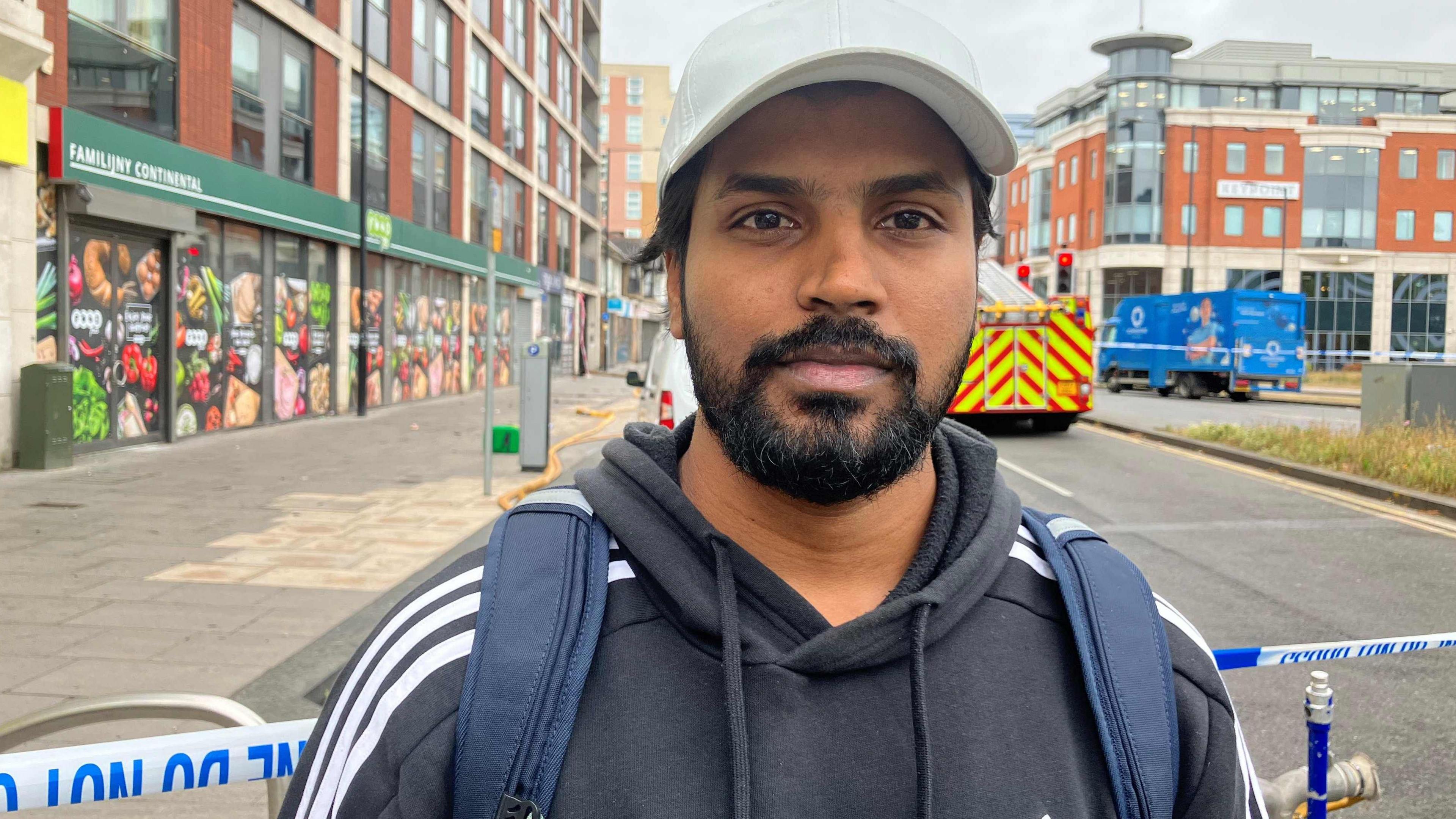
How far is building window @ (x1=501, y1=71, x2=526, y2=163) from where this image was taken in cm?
2856

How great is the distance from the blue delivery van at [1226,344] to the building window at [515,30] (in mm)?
20268

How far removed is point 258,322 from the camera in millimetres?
15195

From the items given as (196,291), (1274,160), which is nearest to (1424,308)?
(1274,160)

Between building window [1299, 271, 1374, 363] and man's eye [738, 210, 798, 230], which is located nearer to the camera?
man's eye [738, 210, 798, 230]

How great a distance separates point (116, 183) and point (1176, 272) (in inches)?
2074

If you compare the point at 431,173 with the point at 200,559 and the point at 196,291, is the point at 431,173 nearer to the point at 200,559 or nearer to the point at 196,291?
the point at 196,291

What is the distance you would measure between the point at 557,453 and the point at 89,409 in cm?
524

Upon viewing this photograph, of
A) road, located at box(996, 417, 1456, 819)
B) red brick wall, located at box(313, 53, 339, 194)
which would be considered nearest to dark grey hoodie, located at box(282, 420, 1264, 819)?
road, located at box(996, 417, 1456, 819)

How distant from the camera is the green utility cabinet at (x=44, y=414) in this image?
9727 mm

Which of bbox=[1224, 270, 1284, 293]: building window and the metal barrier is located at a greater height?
bbox=[1224, 270, 1284, 293]: building window

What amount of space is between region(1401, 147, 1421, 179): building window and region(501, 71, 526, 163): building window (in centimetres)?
4821

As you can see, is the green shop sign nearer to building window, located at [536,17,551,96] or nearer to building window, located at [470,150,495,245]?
building window, located at [470,150,495,245]

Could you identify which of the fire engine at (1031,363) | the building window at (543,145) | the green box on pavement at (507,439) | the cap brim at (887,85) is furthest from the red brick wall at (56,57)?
the building window at (543,145)

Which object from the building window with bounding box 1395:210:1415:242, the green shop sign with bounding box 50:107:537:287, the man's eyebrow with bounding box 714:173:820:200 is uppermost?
the building window with bounding box 1395:210:1415:242
